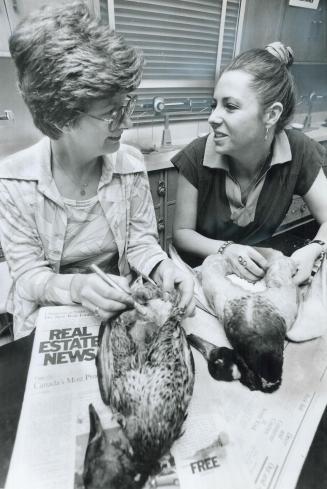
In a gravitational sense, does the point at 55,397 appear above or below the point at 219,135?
below

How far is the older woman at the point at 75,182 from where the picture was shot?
2.58ft

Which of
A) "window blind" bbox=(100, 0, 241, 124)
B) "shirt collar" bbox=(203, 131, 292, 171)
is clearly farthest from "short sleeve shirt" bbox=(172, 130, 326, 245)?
"window blind" bbox=(100, 0, 241, 124)

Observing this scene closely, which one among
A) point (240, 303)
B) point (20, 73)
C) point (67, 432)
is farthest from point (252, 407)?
point (20, 73)

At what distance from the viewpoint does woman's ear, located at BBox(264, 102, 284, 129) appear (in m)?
1.21

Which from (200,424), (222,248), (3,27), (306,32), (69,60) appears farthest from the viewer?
(306,32)

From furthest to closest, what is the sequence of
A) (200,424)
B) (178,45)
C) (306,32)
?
(306,32) < (178,45) < (200,424)

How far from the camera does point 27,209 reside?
101 cm

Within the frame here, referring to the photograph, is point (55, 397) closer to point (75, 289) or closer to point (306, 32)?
point (75, 289)

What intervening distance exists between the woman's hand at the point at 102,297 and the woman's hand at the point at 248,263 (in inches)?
17.2

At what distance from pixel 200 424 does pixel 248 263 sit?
0.56 m

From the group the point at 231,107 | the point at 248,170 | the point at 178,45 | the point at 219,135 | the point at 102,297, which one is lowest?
the point at 102,297

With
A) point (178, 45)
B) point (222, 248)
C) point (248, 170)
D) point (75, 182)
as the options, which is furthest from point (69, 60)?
point (178, 45)

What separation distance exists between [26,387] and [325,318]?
2.71 feet

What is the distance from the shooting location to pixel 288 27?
9.77ft
